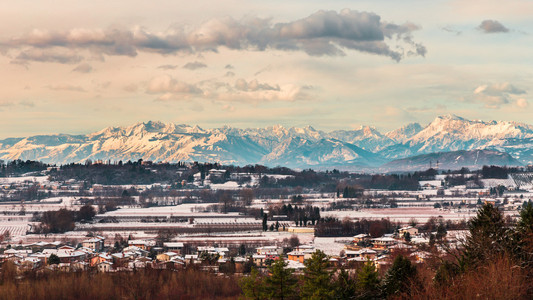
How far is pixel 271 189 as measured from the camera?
18900 cm

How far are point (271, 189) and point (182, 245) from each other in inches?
4618

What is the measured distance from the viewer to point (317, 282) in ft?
99.3

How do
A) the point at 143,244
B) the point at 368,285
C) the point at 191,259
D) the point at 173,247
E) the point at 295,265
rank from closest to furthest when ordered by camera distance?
the point at 368,285 → the point at 295,265 → the point at 191,259 → the point at 173,247 → the point at 143,244

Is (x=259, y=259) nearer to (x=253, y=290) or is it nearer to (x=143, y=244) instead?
(x=143, y=244)

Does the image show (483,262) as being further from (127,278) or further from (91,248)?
(91,248)

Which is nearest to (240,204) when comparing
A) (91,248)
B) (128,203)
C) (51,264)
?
(128,203)

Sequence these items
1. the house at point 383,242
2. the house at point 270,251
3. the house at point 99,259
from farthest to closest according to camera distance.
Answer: the house at point 383,242 < the house at point 270,251 < the house at point 99,259

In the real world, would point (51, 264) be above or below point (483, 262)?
below

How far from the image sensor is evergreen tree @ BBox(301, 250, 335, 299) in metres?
29.3

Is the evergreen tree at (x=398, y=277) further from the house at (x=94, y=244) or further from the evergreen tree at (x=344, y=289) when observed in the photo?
the house at (x=94, y=244)

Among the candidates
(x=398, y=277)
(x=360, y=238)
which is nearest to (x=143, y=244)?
(x=360, y=238)

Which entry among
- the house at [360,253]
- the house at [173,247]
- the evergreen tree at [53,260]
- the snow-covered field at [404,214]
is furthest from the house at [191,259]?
the snow-covered field at [404,214]

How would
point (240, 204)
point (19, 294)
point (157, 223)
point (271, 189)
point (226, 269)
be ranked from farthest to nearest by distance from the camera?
point (271, 189), point (240, 204), point (157, 223), point (226, 269), point (19, 294)

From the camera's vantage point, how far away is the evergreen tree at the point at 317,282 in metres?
29.3
